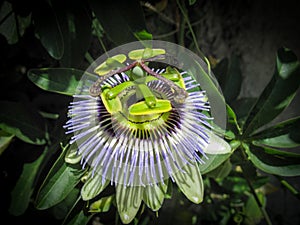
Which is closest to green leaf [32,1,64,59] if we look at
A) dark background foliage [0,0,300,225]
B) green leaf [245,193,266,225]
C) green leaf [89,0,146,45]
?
dark background foliage [0,0,300,225]

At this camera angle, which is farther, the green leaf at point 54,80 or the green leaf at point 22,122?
the green leaf at point 22,122

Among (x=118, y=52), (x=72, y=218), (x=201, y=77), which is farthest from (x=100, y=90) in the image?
(x=72, y=218)

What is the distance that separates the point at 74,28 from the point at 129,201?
508mm

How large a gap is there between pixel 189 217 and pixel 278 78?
2.32 feet

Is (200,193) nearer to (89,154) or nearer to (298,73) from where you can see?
(89,154)

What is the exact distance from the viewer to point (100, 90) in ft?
2.93

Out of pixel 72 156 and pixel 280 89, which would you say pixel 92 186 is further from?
pixel 280 89

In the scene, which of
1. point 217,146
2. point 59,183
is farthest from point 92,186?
point 217,146

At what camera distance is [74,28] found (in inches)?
43.2

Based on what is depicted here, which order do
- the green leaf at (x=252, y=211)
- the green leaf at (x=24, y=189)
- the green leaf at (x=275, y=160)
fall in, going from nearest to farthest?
the green leaf at (x=275, y=160) → the green leaf at (x=24, y=189) → the green leaf at (x=252, y=211)

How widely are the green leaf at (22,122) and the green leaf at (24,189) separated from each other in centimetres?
10

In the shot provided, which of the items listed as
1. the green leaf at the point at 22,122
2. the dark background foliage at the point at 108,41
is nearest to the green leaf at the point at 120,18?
the dark background foliage at the point at 108,41

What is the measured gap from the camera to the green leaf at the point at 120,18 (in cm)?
96

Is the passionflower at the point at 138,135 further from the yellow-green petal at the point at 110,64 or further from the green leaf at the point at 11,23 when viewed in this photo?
the green leaf at the point at 11,23
